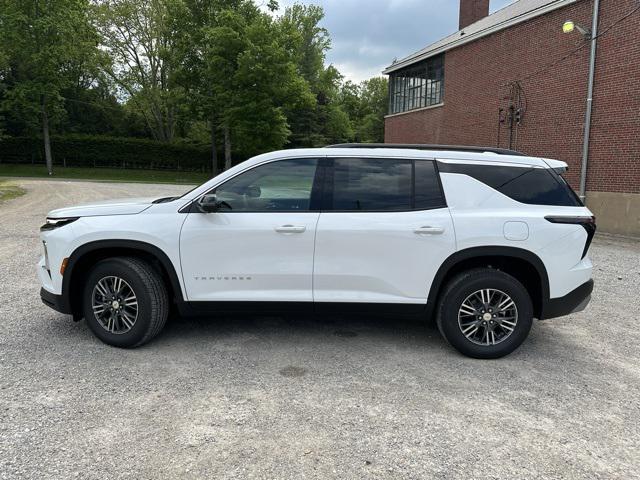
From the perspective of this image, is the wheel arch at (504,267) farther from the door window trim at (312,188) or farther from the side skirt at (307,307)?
the door window trim at (312,188)

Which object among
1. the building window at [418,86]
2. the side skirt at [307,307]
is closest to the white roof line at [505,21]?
the building window at [418,86]

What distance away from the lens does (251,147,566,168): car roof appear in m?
4.24

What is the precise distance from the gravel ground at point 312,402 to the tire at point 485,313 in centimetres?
18

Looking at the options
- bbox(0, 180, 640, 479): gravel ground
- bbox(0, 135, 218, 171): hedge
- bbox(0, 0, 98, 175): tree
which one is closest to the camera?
bbox(0, 180, 640, 479): gravel ground

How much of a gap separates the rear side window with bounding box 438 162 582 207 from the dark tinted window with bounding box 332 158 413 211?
0.38 meters

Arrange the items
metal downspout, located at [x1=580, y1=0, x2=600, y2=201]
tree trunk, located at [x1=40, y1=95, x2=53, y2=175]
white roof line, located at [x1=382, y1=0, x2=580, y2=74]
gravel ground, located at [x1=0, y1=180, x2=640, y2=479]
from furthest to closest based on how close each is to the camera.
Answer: tree trunk, located at [x1=40, y1=95, x2=53, y2=175], white roof line, located at [x1=382, y1=0, x2=580, y2=74], metal downspout, located at [x1=580, y1=0, x2=600, y2=201], gravel ground, located at [x1=0, y1=180, x2=640, y2=479]

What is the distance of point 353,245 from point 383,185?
60 centimetres

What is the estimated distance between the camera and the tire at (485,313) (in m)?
4.10

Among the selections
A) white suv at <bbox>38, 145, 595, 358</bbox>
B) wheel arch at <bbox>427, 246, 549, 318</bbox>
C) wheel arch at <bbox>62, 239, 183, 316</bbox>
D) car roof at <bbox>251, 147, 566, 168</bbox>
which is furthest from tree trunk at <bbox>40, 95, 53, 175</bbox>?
wheel arch at <bbox>427, 246, 549, 318</bbox>

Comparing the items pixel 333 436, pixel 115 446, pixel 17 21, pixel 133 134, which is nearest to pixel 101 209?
pixel 115 446

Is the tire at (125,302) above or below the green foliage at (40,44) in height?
below

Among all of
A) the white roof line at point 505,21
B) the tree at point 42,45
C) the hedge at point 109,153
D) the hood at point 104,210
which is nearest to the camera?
the hood at point 104,210

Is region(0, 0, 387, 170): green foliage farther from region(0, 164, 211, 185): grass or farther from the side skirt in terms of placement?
the side skirt

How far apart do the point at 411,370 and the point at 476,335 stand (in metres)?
0.71
